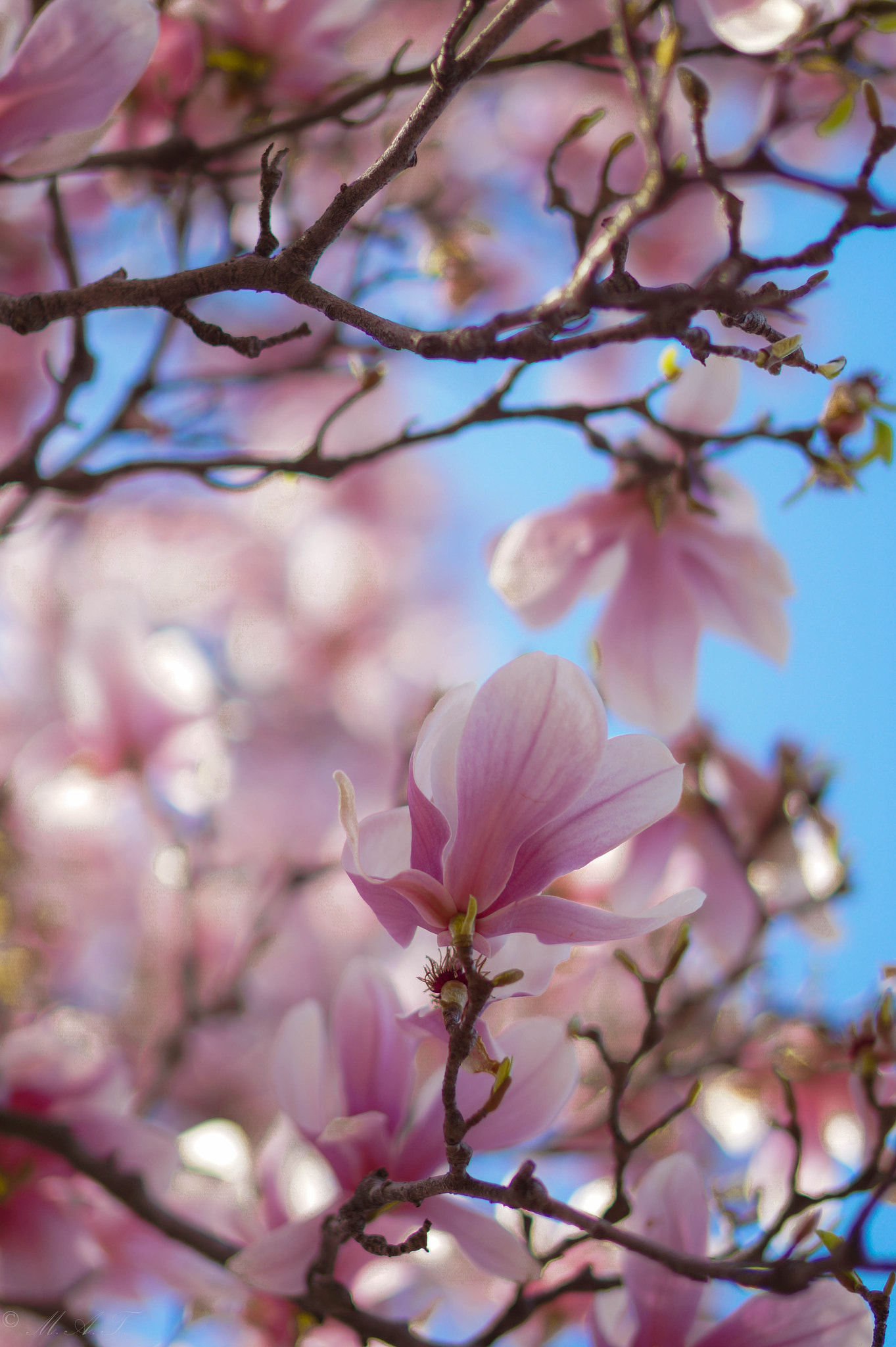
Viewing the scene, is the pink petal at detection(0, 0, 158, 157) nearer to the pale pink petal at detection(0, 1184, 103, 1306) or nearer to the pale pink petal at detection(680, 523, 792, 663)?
the pale pink petal at detection(680, 523, 792, 663)

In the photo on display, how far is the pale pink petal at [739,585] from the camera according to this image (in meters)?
1.32

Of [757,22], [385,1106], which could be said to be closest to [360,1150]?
[385,1106]

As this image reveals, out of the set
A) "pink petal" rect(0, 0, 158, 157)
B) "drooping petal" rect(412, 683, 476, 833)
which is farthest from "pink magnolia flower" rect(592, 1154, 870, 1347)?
"pink petal" rect(0, 0, 158, 157)

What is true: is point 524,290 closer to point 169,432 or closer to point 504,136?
point 504,136

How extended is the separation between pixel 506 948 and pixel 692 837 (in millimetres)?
1003

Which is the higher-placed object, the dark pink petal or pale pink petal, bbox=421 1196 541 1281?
the dark pink petal

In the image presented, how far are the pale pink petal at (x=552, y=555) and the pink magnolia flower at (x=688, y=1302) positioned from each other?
0.69 metres

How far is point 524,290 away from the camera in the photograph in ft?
9.57

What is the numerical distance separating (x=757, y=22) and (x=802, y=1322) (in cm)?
135

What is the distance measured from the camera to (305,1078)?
937 mm

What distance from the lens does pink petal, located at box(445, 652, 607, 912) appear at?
2.48 ft

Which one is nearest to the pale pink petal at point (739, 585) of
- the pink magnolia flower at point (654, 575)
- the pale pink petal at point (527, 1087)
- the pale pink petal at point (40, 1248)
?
the pink magnolia flower at point (654, 575)

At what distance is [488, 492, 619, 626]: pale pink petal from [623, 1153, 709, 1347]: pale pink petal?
68 centimetres

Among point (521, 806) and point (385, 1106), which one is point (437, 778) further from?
point (385, 1106)
